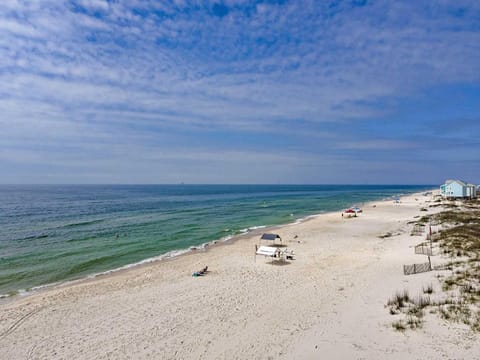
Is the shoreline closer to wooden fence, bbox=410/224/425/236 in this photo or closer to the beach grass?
wooden fence, bbox=410/224/425/236

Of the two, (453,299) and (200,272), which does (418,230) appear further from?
(200,272)

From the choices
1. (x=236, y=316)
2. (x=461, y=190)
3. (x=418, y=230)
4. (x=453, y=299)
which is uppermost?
(x=461, y=190)

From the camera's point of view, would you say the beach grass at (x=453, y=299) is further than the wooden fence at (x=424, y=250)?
No

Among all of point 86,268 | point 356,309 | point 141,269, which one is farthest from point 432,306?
point 86,268

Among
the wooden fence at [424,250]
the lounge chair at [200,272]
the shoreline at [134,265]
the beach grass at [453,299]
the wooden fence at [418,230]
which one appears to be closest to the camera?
the beach grass at [453,299]

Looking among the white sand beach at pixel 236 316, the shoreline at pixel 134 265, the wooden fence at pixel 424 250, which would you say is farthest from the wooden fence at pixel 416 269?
the shoreline at pixel 134 265

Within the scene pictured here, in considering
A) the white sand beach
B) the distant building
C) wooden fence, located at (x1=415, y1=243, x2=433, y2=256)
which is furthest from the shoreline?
the distant building

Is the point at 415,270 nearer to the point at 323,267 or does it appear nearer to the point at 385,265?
the point at 385,265

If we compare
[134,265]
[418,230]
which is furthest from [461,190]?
[134,265]

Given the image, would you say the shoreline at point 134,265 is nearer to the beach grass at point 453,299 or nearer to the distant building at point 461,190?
the beach grass at point 453,299
